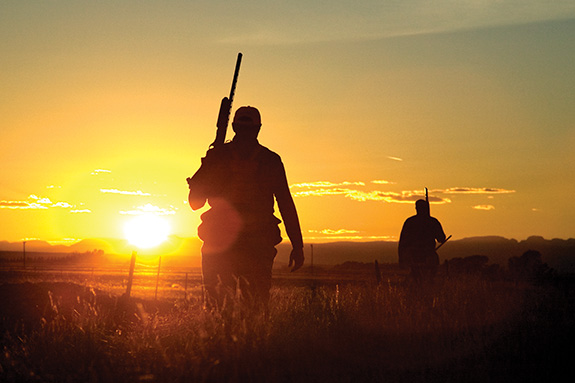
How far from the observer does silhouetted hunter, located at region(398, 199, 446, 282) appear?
1473cm

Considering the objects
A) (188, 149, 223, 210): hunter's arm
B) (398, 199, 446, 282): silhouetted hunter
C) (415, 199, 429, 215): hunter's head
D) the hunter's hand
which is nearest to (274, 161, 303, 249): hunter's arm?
the hunter's hand

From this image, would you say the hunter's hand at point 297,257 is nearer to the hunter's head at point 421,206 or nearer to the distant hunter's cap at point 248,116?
the distant hunter's cap at point 248,116

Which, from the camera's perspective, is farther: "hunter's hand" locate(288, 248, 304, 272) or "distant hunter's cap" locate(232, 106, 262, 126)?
"hunter's hand" locate(288, 248, 304, 272)

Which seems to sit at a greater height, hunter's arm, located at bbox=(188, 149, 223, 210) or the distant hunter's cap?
the distant hunter's cap

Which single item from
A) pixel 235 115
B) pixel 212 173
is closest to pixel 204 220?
pixel 212 173

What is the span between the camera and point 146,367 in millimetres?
6434

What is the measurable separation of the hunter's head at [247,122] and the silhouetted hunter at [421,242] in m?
7.47

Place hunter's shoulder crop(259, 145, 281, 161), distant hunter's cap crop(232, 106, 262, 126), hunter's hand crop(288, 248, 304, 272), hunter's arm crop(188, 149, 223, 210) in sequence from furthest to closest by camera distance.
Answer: hunter's hand crop(288, 248, 304, 272) → hunter's shoulder crop(259, 145, 281, 161) → distant hunter's cap crop(232, 106, 262, 126) → hunter's arm crop(188, 149, 223, 210)

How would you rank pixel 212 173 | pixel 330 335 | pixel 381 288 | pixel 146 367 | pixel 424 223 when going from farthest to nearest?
pixel 424 223
pixel 381 288
pixel 212 173
pixel 330 335
pixel 146 367

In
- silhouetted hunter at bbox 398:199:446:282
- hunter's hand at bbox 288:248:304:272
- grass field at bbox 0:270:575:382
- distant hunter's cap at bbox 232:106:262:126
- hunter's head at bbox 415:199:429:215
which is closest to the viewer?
grass field at bbox 0:270:575:382

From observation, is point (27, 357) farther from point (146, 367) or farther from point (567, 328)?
point (567, 328)

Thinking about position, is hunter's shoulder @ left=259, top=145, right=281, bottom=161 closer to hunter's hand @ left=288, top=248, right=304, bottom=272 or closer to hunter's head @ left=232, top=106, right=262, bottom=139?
hunter's head @ left=232, top=106, right=262, bottom=139

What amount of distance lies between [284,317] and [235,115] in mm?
2319

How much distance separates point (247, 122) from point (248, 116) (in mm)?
68
